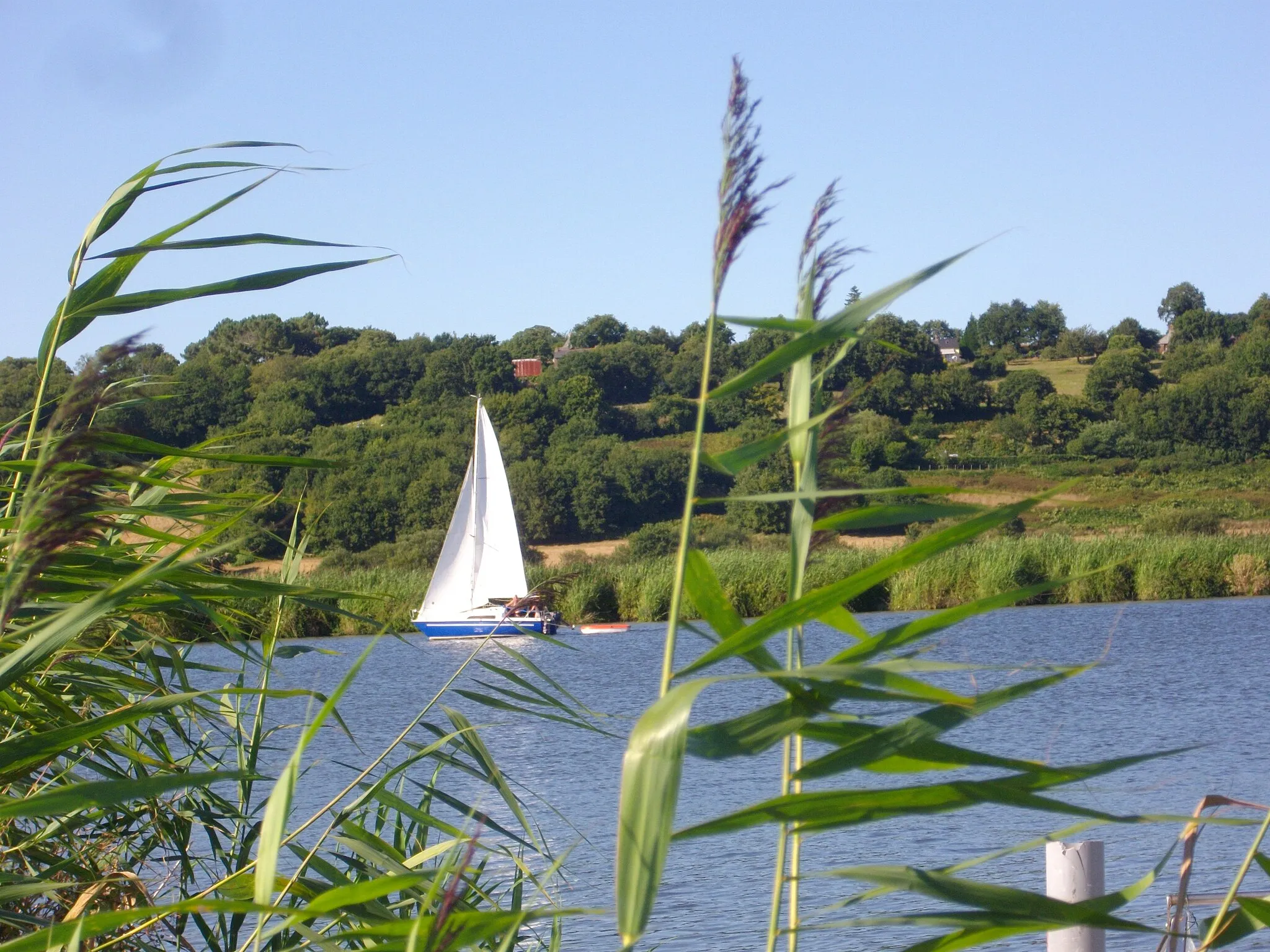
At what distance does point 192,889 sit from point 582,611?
17947 mm

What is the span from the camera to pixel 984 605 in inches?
37.3

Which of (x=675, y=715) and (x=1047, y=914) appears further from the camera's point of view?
(x=1047, y=914)

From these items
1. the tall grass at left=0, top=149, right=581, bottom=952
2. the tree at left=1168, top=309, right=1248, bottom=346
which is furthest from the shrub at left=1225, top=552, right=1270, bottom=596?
the tree at left=1168, top=309, right=1248, bottom=346

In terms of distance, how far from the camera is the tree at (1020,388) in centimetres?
3834

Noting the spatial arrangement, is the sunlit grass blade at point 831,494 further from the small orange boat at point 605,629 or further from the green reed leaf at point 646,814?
the small orange boat at point 605,629

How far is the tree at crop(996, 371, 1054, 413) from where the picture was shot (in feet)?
126

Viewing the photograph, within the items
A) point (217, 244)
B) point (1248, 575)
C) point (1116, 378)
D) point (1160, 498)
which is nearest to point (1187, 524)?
point (1160, 498)

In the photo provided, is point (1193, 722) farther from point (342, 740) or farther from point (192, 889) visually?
point (192, 889)

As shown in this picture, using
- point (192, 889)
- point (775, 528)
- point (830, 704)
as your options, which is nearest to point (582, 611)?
point (775, 528)

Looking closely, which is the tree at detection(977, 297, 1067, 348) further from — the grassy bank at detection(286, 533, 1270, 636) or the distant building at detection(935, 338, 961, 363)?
the grassy bank at detection(286, 533, 1270, 636)

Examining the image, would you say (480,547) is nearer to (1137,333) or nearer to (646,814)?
(646,814)

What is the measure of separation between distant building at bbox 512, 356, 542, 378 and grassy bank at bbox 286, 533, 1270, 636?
932 inches

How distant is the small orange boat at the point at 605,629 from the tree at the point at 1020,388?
21136mm

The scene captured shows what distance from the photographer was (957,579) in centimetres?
2053
